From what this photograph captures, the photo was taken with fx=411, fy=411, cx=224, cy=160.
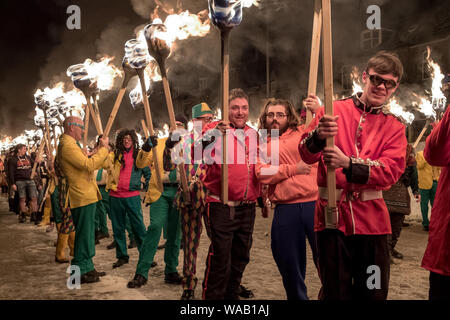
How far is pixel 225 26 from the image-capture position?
412cm

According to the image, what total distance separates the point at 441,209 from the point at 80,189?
15.6 ft

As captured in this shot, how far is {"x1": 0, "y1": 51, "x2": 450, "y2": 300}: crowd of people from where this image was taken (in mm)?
2832

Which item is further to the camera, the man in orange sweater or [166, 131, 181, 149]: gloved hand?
[166, 131, 181, 149]: gloved hand

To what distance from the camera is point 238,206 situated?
14.5 feet

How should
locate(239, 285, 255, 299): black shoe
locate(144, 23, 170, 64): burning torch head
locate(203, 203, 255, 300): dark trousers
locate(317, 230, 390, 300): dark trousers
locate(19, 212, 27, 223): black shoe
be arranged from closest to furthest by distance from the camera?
locate(317, 230, 390, 300): dark trousers, locate(203, 203, 255, 300): dark trousers, locate(144, 23, 170, 64): burning torch head, locate(239, 285, 255, 299): black shoe, locate(19, 212, 27, 223): black shoe

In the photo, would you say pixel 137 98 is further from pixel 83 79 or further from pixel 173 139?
pixel 173 139

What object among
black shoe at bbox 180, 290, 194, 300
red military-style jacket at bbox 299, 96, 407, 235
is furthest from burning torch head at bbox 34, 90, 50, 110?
red military-style jacket at bbox 299, 96, 407, 235

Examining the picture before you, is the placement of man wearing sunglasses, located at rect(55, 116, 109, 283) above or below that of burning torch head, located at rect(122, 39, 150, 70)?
below

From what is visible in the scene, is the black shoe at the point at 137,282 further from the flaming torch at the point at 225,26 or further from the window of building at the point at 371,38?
the window of building at the point at 371,38

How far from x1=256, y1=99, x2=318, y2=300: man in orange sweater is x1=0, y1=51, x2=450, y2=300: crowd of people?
0.01 metres

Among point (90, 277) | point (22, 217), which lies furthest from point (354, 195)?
point (22, 217)

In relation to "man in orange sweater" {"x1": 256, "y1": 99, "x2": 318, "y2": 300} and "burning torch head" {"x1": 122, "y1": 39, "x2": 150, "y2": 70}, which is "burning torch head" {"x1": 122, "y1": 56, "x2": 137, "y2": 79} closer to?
"burning torch head" {"x1": 122, "y1": 39, "x2": 150, "y2": 70}

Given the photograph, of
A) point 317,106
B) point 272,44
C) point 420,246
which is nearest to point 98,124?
point 317,106

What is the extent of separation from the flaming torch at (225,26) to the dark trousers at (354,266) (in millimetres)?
1499
